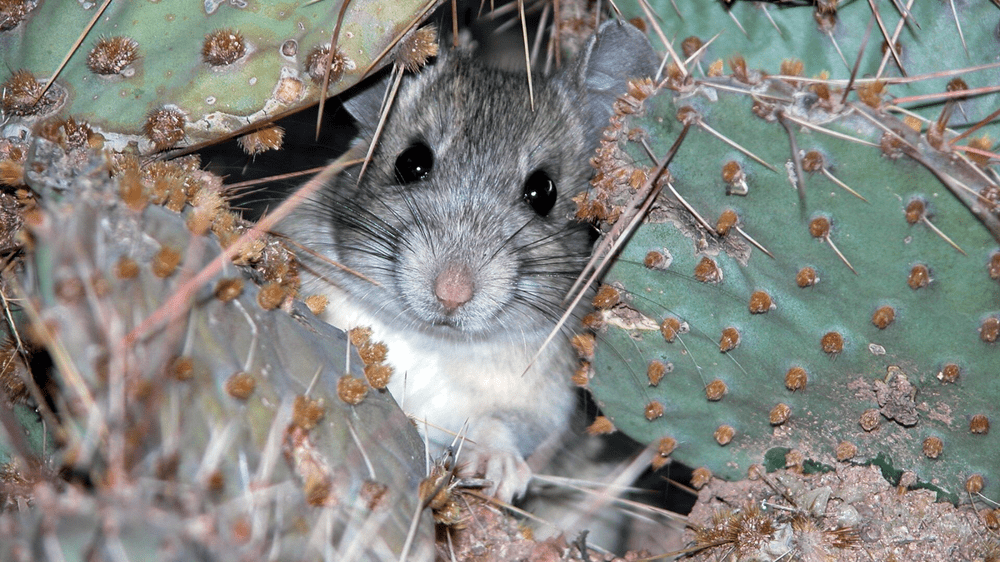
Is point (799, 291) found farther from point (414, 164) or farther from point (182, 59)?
point (182, 59)

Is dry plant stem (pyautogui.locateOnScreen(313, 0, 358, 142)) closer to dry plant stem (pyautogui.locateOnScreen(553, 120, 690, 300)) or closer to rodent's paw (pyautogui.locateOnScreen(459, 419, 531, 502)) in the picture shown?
dry plant stem (pyautogui.locateOnScreen(553, 120, 690, 300))

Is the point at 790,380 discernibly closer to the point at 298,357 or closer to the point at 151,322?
the point at 298,357

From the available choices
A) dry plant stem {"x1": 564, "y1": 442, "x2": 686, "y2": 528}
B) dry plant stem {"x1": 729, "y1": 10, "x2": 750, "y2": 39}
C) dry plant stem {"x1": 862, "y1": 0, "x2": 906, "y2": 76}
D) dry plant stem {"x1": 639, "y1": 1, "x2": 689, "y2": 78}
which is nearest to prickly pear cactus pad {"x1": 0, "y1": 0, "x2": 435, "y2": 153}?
dry plant stem {"x1": 639, "y1": 1, "x2": 689, "y2": 78}

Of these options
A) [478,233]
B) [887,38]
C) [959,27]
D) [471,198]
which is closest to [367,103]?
[471,198]

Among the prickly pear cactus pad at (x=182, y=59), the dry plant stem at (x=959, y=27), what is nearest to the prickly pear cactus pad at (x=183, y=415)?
the prickly pear cactus pad at (x=182, y=59)

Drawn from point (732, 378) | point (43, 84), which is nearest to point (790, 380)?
point (732, 378)

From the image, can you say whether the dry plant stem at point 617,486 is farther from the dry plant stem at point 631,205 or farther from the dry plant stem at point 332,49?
the dry plant stem at point 332,49
